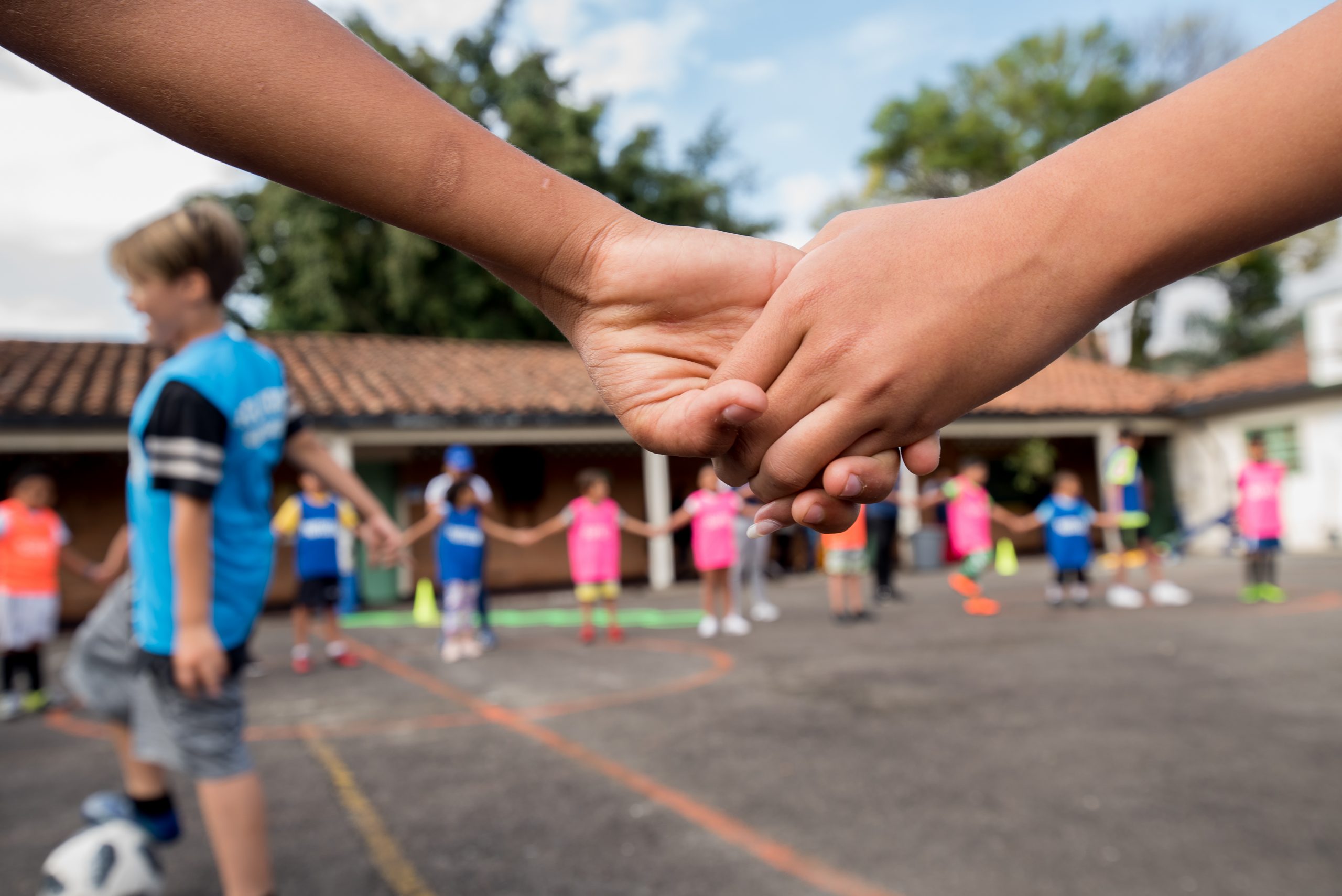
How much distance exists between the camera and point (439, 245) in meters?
21.0

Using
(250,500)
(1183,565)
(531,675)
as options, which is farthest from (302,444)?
(1183,565)

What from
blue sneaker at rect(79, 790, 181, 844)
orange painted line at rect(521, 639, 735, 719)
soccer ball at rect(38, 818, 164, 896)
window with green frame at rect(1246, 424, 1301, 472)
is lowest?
orange painted line at rect(521, 639, 735, 719)

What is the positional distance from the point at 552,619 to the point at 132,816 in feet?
29.2

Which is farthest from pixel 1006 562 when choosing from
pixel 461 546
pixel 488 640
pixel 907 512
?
pixel 461 546

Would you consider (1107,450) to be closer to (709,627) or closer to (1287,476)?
(1287,476)

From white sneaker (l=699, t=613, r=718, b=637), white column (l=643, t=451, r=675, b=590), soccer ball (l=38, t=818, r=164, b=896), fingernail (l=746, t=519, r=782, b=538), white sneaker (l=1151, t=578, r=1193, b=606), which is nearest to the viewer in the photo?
fingernail (l=746, t=519, r=782, b=538)

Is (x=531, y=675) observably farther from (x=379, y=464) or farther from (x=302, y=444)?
(x=379, y=464)

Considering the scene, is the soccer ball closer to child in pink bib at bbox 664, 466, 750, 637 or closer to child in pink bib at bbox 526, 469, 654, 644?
child in pink bib at bbox 526, 469, 654, 644

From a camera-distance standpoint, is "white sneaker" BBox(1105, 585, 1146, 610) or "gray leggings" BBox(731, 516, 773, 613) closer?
"white sneaker" BBox(1105, 585, 1146, 610)

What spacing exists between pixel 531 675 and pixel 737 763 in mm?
3151

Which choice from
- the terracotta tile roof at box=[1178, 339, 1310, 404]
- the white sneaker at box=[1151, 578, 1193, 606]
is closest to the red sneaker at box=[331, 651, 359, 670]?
the white sneaker at box=[1151, 578, 1193, 606]

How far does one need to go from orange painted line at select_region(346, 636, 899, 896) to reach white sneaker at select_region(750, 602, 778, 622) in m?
4.56

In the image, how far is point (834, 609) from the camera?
966 cm

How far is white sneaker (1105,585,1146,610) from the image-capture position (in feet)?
31.4
